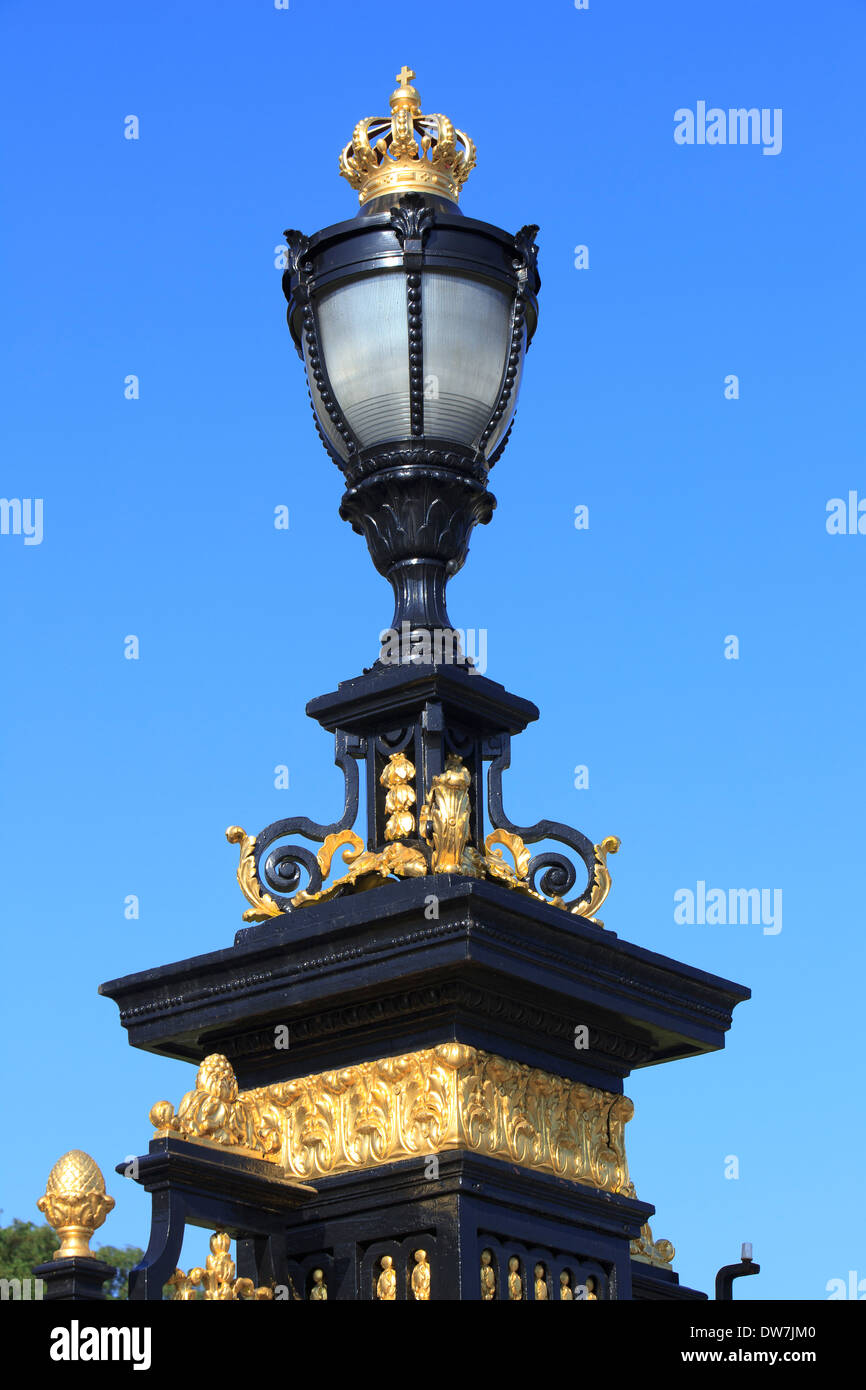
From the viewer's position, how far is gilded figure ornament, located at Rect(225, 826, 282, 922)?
27.7 feet

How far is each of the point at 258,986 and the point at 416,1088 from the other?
2.34 feet

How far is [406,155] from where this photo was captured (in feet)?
31.0

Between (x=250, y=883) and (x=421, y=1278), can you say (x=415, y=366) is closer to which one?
(x=250, y=883)

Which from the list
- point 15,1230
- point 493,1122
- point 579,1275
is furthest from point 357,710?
point 15,1230

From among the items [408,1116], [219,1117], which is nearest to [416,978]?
[408,1116]

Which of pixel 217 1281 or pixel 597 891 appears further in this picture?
pixel 597 891

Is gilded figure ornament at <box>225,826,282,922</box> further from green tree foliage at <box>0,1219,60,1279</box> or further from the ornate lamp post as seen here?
green tree foliage at <box>0,1219,60,1279</box>

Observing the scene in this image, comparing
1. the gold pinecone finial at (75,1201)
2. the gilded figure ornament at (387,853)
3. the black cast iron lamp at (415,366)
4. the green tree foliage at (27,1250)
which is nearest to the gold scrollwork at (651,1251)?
the gilded figure ornament at (387,853)

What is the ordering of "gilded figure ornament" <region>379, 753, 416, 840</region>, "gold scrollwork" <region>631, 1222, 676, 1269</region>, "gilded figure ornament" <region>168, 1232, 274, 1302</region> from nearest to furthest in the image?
"gilded figure ornament" <region>168, 1232, 274, 1302</region> → "gilded figure ornament" <region>379, 753, 416, 840</region> → "gold scrollwork" <region>631, 1222, 676, 1269</region>

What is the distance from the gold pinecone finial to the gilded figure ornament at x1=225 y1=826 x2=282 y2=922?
1523 millimetres

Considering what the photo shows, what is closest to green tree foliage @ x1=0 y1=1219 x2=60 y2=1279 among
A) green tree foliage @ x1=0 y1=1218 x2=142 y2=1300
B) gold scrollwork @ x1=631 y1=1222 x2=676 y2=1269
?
green tree foliage @ x1=0 y1=1218 x2=142 y2=1300

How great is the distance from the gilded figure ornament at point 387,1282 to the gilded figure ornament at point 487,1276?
0.30 m

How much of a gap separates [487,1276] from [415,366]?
3436 mm
